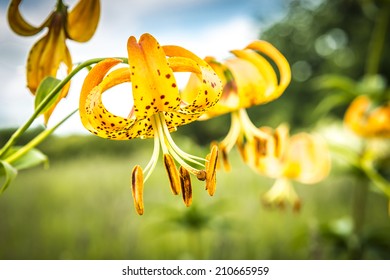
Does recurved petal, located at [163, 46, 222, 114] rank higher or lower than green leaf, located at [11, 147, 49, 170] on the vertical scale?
higher

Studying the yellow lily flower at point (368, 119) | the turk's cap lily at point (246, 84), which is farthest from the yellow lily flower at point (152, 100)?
the yellow lily flower at point (368, 119)

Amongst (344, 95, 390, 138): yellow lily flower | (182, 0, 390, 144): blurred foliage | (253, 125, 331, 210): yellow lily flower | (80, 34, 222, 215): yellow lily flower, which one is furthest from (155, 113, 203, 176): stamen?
(182, 0, 390, 144): blurred foliage

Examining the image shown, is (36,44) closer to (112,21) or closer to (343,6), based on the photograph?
(112,21)

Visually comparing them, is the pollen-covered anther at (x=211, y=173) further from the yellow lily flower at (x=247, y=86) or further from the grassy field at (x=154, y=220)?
the grassy field at (x=154, y=220)

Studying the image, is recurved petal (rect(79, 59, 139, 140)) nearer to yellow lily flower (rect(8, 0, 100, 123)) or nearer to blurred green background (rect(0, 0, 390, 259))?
yellow lily flower (rect(8, 0, 100, 123))

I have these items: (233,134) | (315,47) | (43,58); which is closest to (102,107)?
(43,58)

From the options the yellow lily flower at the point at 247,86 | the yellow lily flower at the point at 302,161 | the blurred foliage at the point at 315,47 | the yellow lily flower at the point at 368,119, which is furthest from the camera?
the blurred foliage at the point at 315,47

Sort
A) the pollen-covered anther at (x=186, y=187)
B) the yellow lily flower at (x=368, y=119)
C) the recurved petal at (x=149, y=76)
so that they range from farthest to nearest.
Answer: the yellow lily flower at (x=368, y=119) → the pollen-covered anther at (x=186, y=187) → the recurved petal at (x=149, y=76)
